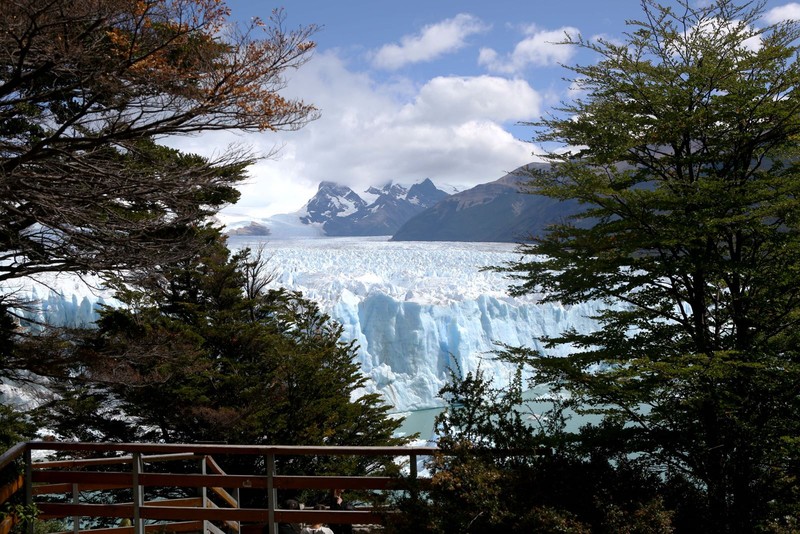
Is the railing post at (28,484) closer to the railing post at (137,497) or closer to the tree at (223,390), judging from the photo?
the railing post at (137,497)

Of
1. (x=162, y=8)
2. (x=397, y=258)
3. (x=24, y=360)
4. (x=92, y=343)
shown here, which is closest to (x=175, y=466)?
(x=92, y=343)

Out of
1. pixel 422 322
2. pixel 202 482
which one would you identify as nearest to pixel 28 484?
pixel 202 482

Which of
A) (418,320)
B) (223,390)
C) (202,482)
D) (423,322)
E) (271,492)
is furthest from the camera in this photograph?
(423,322)

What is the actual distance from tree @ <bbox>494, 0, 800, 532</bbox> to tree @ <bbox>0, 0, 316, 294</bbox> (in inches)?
125

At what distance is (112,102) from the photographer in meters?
7.15

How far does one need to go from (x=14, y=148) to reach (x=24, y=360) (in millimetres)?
3869

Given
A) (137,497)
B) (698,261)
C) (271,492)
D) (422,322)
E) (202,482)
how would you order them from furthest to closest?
(422,322)
(698,261)
(137,497)
(202,482)
(271,492)

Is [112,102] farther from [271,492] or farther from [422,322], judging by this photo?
[422,322]

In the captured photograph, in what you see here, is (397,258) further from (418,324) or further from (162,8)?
(162,8)

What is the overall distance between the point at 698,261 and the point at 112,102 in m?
5.77

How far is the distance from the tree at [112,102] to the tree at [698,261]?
10.4ft

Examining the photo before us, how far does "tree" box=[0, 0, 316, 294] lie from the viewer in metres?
5.82

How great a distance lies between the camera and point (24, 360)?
9430 mm

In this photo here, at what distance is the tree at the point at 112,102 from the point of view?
5824 mm
